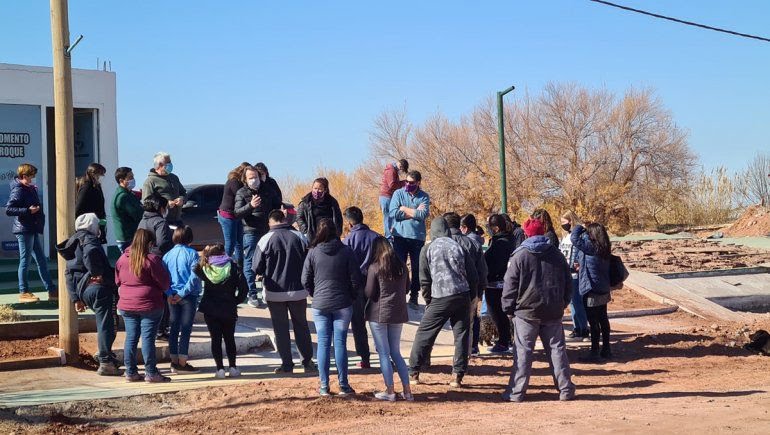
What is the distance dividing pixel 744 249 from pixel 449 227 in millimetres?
23049

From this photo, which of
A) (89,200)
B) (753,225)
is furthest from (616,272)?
(753,225)

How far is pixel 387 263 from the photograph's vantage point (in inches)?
408

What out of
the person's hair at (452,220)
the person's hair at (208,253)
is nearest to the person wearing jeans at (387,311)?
the person's hair at (452,220)

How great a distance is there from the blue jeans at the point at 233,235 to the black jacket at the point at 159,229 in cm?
248

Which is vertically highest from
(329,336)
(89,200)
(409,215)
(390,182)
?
(390,182)

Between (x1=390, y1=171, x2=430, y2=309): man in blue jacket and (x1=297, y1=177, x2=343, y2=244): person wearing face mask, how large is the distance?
1.40 metres

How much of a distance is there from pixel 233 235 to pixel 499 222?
13.6 feet

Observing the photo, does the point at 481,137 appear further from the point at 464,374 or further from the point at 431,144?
the point at 464,374

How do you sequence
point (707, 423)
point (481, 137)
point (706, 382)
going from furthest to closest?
point (481, 137) → point (706, 382) → point (707, 423)

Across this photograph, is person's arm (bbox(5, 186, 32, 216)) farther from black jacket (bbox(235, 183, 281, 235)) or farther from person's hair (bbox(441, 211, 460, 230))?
person's hair (bbox(441, 211, 460, 230))

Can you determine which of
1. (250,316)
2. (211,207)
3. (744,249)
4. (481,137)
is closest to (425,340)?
(250,316)

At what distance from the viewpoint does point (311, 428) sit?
9.16 meters

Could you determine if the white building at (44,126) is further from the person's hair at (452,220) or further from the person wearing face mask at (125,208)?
the person's hair at (452,220)

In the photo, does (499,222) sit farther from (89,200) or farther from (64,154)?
(64,154)
